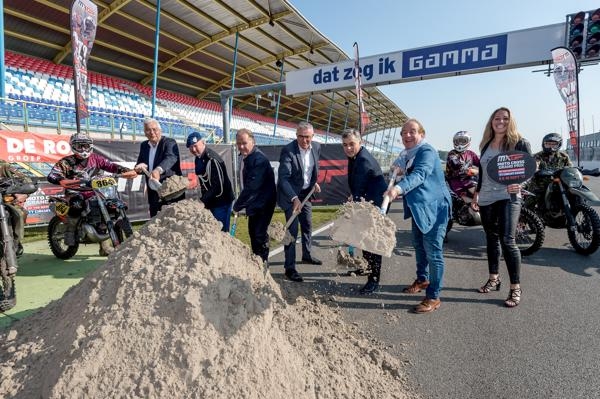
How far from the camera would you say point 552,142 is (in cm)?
569

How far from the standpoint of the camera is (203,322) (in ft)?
6.23

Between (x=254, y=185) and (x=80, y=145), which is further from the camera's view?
(x=80, y=145)

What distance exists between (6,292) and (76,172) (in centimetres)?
172

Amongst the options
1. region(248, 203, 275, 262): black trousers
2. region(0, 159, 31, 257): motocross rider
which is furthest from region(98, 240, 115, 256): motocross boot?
region(248, 203, 275, 262): black trousers

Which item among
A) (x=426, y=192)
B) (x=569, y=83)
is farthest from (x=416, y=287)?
(x=569, y=83)

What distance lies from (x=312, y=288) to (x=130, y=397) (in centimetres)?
243

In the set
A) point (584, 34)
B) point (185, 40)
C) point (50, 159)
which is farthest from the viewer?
point (185, 40)

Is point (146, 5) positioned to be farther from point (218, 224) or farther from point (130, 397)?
point (130, 397)

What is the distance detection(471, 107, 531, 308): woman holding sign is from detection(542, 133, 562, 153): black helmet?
116 inches

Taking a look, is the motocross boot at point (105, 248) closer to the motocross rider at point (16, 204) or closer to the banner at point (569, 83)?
the motocross rider at point (16, 204)

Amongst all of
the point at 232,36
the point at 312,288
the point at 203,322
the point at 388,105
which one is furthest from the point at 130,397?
the point at 388,105

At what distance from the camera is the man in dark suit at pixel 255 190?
13.0 feet

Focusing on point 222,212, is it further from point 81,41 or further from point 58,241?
point 81,41

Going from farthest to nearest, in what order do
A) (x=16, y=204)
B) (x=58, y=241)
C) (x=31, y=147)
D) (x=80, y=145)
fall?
(x=31, y=147)
(x=58, y=241)
(x=80, y=145)
(x=16, y=204)
